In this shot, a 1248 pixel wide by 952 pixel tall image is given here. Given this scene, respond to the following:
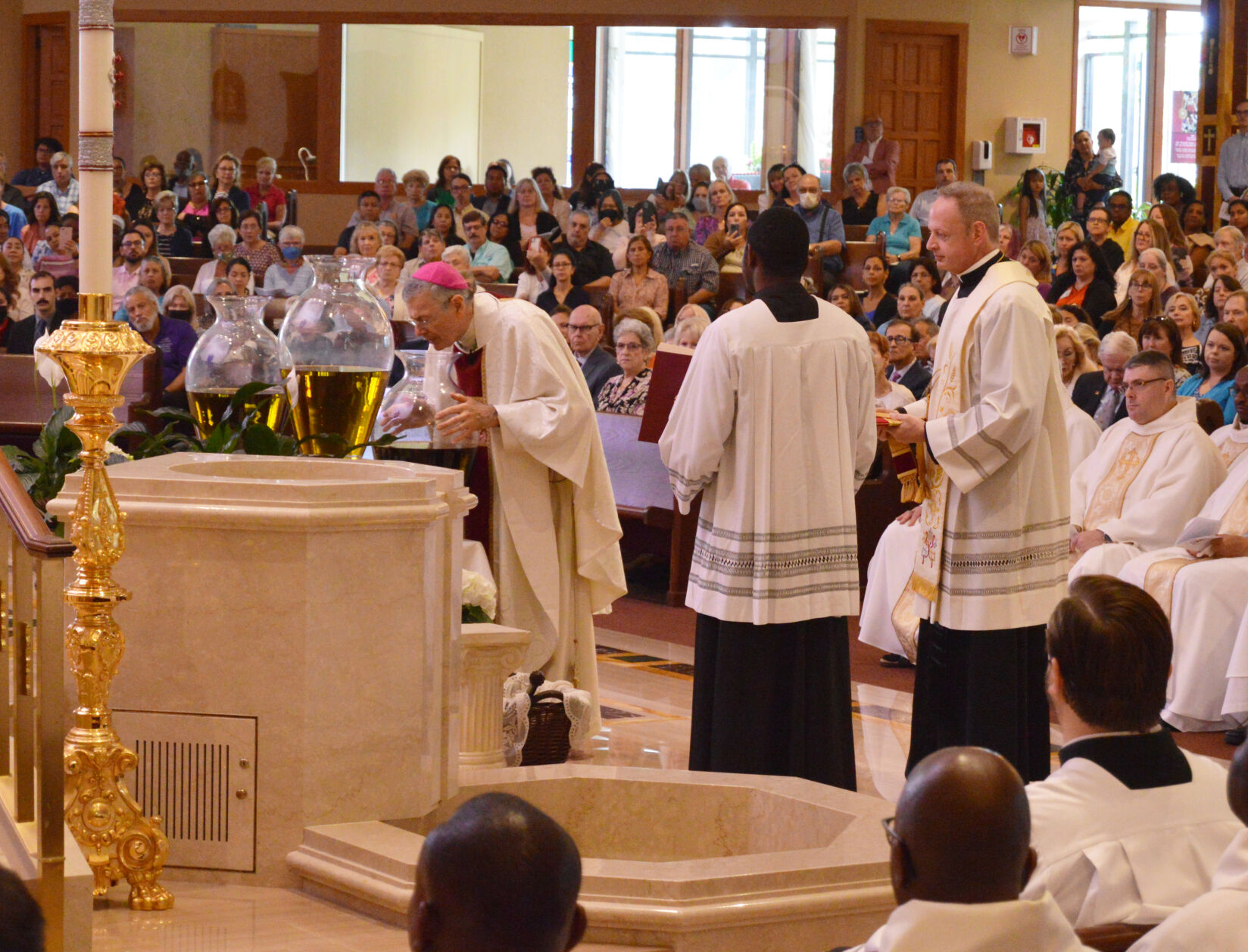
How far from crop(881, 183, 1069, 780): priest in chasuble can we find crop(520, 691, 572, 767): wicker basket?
0.98m

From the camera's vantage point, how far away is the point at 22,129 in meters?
19.5

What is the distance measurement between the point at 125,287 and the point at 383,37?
6.80 m

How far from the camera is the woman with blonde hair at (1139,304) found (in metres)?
9.46

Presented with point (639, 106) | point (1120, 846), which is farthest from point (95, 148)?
point (639, 106)

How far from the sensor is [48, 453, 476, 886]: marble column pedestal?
3201 millimetres

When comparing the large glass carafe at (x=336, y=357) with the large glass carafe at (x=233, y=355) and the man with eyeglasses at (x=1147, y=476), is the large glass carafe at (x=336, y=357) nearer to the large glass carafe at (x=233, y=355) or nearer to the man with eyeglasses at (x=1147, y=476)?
the large glass carafe at (x=233, y=355)

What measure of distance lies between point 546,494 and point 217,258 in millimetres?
10140

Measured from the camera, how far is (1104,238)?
41.5ft

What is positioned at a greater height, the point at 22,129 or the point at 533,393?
the point at 22,129

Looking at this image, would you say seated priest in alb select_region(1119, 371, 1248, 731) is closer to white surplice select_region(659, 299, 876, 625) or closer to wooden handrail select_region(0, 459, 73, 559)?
white surplice select_region(659, 299, 876, 625)

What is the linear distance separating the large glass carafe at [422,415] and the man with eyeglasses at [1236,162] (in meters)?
11.7

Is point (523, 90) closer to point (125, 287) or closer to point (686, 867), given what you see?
point (125, 287)

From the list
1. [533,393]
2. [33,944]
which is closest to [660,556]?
[533,393]

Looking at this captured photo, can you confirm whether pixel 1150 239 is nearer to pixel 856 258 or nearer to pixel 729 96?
pixel 856 258
